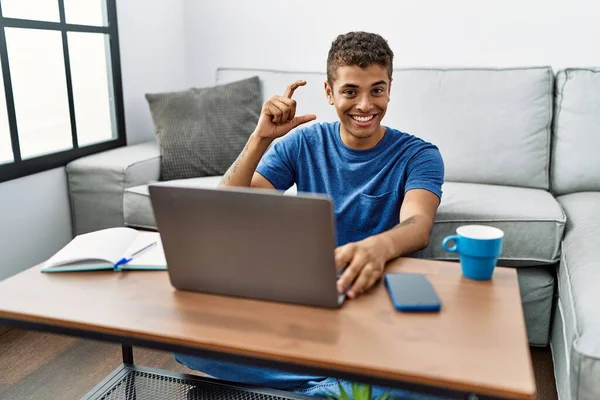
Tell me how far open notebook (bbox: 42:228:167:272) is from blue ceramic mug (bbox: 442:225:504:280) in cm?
57

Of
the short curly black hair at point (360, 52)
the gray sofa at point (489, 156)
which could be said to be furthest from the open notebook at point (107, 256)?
the gray sofa at point (489, 156)

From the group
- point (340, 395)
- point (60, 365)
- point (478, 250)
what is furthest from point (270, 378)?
point (60, 365)

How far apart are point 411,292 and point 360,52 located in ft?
2.36

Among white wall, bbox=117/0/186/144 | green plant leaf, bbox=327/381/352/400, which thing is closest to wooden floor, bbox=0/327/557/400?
green plant leaf, bbox=327/381/352/400

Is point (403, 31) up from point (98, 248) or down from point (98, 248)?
up

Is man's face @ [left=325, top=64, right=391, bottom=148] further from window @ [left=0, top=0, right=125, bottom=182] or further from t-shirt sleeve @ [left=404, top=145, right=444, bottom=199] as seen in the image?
window @ [left=0, top=0, right=125, bottom=182]

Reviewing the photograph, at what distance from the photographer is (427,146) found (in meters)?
1.50

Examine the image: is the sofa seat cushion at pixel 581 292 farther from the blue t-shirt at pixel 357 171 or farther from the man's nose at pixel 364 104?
the man's nose at pixel 364 104

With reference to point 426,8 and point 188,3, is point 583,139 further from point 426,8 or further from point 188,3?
point 188,3

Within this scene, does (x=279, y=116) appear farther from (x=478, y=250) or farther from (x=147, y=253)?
(x=478, y=250)

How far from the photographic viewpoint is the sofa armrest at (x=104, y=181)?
7.53ft

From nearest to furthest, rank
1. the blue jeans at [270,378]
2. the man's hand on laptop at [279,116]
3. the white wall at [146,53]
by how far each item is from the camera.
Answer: the blue jeans at [270,378], the man's hand on laptop at [279,116], the white wall at [146,53]

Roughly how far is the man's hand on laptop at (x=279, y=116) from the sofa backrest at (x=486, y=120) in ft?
3.51

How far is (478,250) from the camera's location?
994mm
